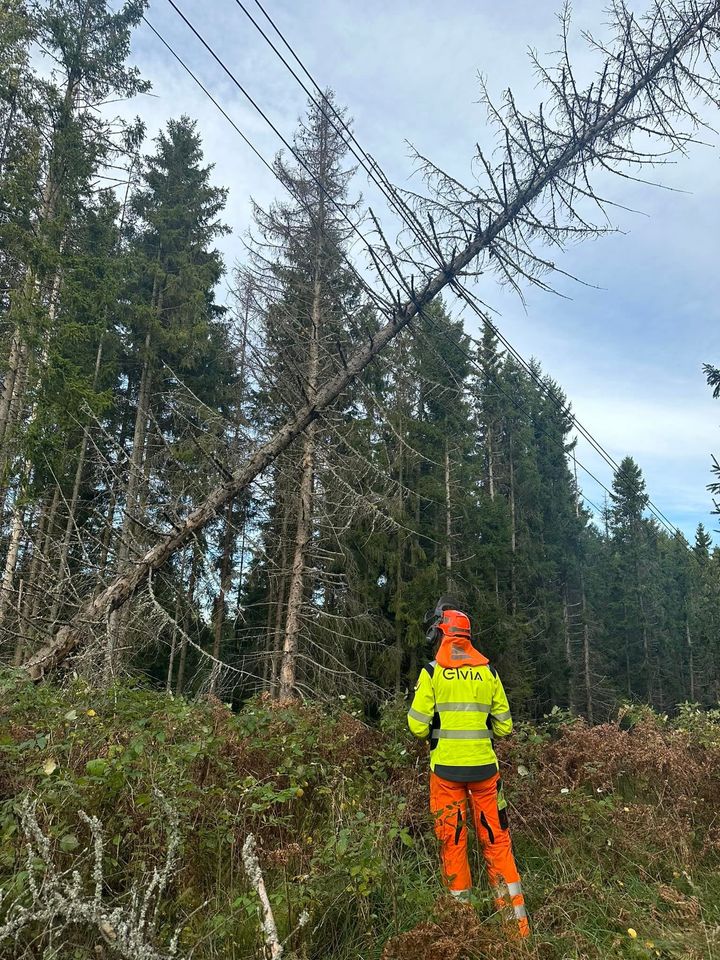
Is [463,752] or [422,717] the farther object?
[422,717]

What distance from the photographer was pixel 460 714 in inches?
155

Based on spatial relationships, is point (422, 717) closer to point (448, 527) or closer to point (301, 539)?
point (301, 539)

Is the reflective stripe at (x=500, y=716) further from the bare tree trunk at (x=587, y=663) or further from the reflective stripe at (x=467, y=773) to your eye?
the bare tree trunk at (x=587, y=663)

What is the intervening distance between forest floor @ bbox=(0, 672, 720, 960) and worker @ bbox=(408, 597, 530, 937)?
24 centimetres

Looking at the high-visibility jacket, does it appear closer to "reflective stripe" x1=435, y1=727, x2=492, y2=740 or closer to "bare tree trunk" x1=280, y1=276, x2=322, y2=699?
"reflective stripe" x1=435, y1=727, x2=492, y2=740

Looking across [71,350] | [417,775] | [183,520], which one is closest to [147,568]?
[183,520]

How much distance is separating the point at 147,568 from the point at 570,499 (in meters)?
36.7

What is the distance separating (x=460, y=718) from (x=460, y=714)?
0.03 meters

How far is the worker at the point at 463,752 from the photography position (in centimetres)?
354

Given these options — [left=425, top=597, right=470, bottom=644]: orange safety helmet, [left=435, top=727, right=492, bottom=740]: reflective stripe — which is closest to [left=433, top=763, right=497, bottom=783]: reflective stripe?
[left=435, top=727, right=492, bottom=740]: reflective stripe

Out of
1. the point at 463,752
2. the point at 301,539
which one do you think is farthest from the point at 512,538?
the point at 463,752

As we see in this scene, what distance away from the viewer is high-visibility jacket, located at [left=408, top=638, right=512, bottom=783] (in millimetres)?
3846

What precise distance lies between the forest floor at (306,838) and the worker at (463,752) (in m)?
0.24

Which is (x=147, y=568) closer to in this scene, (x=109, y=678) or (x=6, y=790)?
(x=109, y=678)
